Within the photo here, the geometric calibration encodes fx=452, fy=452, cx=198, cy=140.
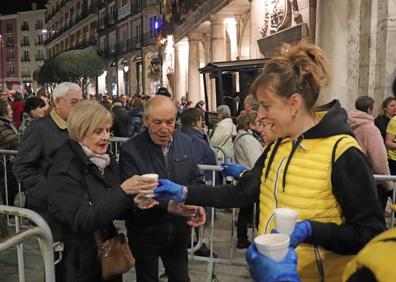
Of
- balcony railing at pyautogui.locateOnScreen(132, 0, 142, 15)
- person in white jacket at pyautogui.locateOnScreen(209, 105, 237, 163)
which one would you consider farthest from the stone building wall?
balcony railing at pyautogui.locateOnScreen(132, 0, 142, 15)

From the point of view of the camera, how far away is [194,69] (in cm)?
2438

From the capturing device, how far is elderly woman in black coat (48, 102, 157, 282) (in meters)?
2.53

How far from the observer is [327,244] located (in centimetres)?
184

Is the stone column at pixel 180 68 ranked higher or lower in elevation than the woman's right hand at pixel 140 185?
higher

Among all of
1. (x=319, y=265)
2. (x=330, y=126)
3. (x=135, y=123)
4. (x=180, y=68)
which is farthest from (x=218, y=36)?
(x=319, y=265)

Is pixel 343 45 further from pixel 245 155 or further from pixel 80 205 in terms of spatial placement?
pixel 80 205

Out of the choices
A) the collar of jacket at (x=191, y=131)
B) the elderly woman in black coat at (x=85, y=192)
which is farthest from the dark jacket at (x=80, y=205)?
the collar of jacket at (x=191, y=131)

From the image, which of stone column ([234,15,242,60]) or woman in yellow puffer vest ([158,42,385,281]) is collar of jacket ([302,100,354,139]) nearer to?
woman in yellow puffer vest ([158,42,385,281])

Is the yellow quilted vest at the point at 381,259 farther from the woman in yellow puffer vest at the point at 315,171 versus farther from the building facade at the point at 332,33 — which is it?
the building facade at the point at 332,33

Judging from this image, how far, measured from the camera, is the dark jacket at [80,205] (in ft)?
8.32

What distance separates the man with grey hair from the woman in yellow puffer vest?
2388 millimetres

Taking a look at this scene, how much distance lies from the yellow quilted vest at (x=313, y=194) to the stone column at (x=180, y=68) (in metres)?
25.5

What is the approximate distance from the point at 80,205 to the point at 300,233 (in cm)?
136

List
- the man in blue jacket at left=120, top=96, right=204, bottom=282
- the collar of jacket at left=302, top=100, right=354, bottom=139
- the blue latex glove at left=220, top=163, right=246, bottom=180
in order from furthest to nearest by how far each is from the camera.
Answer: the man in blue jacket at left=120, top=96, right=204, bottom=282, the blue latex glove at left=220, top=163, right=246, bottom=180, the collar of jacket at left=302, top=100, right=354, bottom=139
